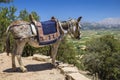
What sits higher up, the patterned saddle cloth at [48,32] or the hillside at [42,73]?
the patterned saddle cloth at [48,32]

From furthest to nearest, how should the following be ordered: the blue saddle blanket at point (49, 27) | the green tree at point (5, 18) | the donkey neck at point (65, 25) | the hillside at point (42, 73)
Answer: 1. the green tree at point (5, 18)
2. the donkey neck at point (65, 25)
3. the blue saddle blanket at point (49, 27)
4. the hillside at point (42, 73)

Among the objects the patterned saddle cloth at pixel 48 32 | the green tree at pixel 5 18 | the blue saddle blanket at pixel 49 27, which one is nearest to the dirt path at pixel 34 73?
the patterned saddle cloth at pixel 48 32

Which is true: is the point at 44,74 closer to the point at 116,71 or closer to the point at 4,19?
the point at 4,19

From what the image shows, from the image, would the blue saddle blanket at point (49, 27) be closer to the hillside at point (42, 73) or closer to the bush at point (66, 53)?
the hillside at point (42, 73)

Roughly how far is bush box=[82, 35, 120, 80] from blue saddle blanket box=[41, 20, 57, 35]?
2414cm

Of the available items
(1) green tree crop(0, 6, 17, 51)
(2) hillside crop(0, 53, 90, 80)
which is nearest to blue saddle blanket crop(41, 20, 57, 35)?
(2) hillside crop(0, 53, 90, 80)

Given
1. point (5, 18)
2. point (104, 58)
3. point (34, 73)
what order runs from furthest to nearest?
point (104, 58) → point (5, 18) → point (34, 73)

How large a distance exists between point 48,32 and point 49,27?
0.25 m

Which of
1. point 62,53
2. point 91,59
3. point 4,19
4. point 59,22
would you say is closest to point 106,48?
point 91,59

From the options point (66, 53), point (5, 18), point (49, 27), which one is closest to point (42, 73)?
point (49, 27)

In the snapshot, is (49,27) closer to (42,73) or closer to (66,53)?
(42,73)

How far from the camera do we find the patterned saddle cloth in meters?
11.9

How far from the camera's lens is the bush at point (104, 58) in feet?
125

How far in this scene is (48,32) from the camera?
1214cm
